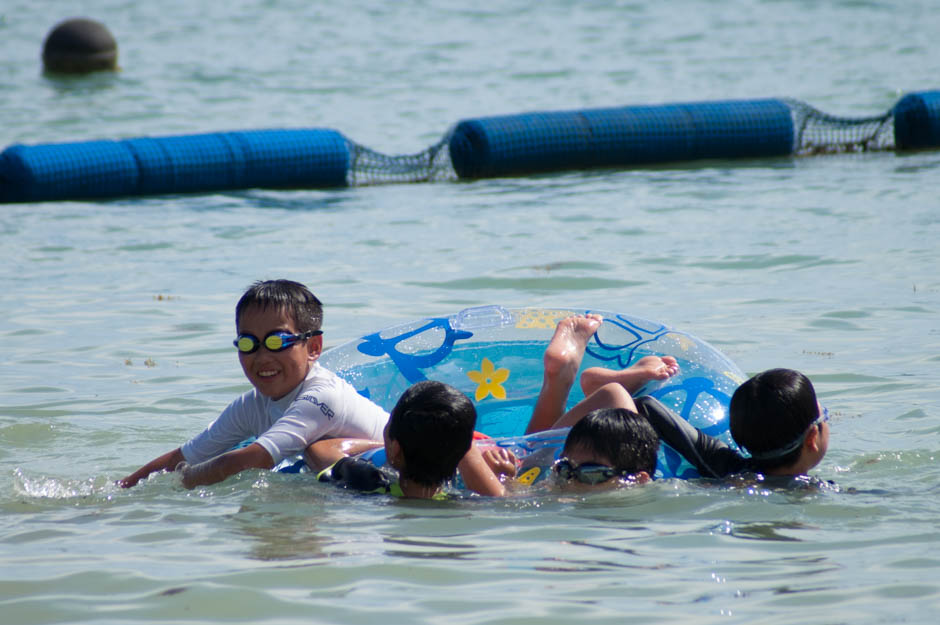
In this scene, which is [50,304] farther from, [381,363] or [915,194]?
[915,194]

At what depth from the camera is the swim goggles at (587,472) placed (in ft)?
12.6

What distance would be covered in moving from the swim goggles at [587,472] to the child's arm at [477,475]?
0.21 meters

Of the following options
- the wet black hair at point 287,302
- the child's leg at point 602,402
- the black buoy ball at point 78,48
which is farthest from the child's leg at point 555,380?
the black buoy ball at point 78,48

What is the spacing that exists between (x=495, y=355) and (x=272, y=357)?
106 cm

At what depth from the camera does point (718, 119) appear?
12.2 meters

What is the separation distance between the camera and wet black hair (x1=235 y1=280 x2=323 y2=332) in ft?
13.5

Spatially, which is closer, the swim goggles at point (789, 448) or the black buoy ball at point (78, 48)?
the swim goggles at point (789, 448)

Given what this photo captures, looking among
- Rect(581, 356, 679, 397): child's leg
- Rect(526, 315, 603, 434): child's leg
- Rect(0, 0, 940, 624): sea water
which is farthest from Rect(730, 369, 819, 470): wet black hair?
Rect(526, 315, 603, 434): child's leg

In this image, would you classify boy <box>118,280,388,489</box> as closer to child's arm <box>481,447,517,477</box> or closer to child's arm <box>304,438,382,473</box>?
child's arm <box>304,438,382,473</box>

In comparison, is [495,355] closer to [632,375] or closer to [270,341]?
[632,375]

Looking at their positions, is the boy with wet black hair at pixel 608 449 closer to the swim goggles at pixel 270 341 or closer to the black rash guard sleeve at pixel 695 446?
the black rash guard sleeve at pixel 695 446

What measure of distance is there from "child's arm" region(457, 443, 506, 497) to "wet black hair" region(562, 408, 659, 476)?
258mm

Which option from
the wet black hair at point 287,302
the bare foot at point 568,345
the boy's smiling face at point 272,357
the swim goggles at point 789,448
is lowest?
the swim goggles at point 789,448

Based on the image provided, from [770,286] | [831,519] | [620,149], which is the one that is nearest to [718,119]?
[620,149]
